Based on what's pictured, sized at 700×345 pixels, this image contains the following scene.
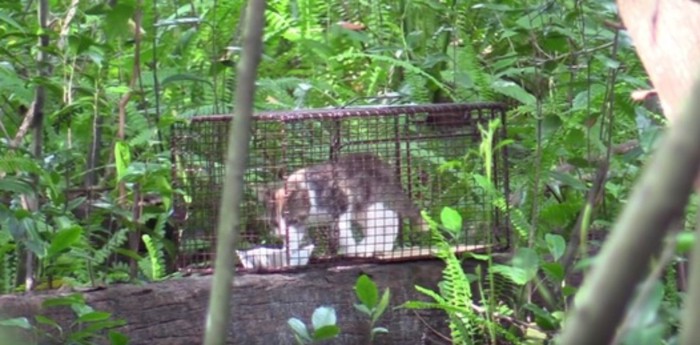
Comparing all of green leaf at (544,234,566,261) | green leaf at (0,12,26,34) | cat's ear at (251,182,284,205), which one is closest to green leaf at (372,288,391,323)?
green leaf at (544,234,566,261)

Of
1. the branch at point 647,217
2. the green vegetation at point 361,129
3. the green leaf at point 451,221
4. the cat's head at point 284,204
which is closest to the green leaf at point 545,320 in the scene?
the green vegetation at point 361,129

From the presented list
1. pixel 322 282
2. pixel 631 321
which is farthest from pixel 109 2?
pixel 631 321

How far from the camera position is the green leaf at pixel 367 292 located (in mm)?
3551

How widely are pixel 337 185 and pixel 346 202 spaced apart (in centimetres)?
11

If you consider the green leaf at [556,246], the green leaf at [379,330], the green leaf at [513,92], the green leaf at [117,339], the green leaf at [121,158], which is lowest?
the green leaf at [379,330]

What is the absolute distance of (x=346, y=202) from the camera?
427 centimetres

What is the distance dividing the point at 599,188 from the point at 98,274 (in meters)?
1.66

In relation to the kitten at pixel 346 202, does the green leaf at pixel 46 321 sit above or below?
below

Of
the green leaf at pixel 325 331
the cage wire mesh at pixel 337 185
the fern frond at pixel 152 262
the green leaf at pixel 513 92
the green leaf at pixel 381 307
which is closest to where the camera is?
the green leaf at pixel 325 331

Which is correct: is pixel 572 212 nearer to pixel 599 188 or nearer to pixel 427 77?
pixel 599 188

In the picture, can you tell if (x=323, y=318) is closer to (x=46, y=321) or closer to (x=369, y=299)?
(x=369, y=299)

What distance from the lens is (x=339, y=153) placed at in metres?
4.22

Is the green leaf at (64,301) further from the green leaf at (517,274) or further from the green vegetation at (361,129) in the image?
the green leaf at (517,274)

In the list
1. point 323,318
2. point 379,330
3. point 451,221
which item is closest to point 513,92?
point 451,221
